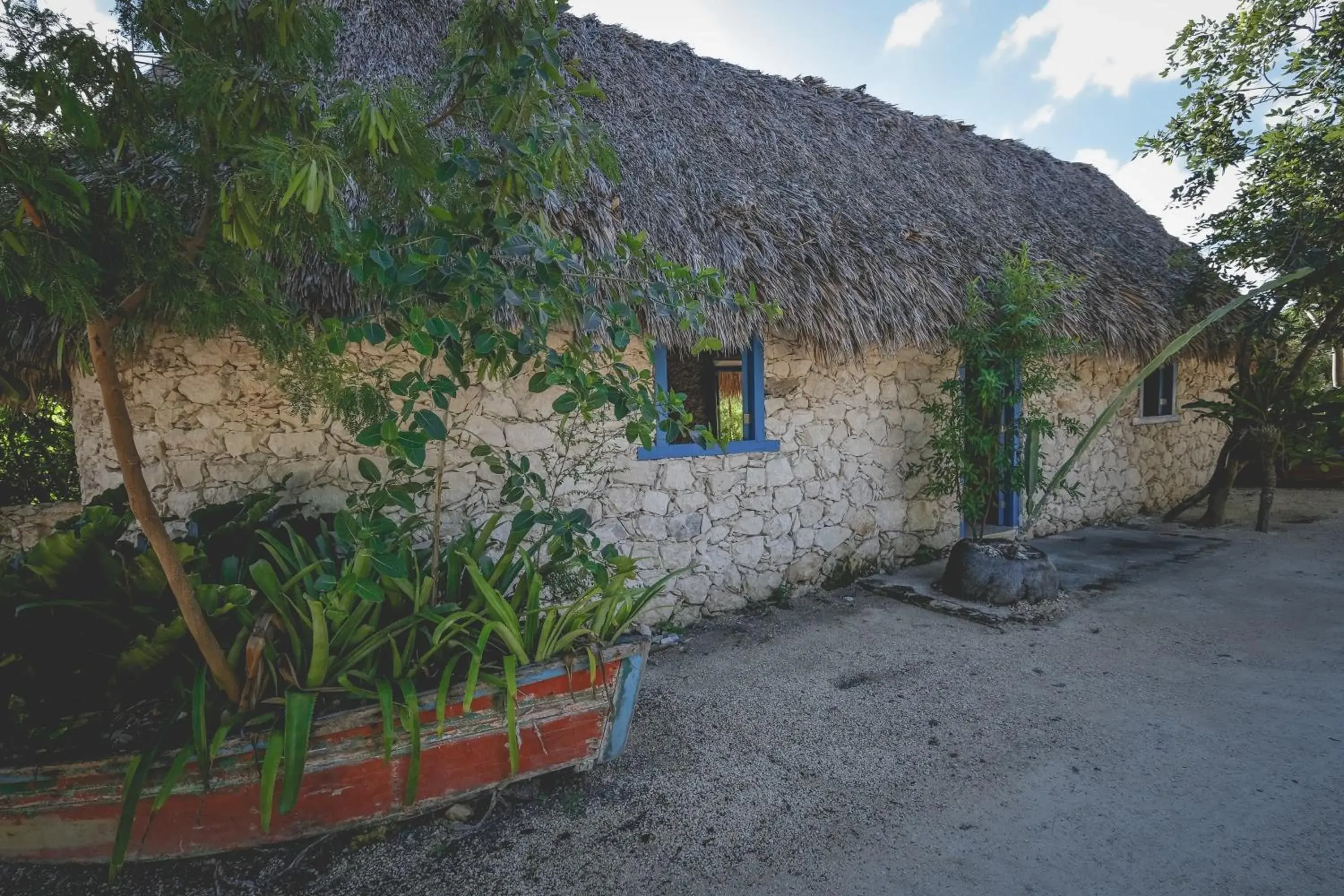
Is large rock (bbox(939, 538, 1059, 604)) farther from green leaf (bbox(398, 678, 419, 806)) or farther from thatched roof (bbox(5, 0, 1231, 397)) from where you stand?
green leaf (bbox(398, 678, 419, 806))

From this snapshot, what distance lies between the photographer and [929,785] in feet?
7.98

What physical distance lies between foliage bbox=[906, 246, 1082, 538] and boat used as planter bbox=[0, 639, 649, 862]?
332 cm

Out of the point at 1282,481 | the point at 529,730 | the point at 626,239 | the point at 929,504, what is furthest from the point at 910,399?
the point at 1282,481

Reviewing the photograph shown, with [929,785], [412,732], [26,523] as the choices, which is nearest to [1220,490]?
[929,785]

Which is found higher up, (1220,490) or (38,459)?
(38,459)

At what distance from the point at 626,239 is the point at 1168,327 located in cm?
631

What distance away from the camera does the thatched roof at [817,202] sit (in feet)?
13.2

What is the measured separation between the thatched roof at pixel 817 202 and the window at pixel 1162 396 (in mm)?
1073

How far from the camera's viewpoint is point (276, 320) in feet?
7.20

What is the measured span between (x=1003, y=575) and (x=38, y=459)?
23.2 feet

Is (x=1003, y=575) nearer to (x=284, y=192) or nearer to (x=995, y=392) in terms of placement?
(x=995, y=392)

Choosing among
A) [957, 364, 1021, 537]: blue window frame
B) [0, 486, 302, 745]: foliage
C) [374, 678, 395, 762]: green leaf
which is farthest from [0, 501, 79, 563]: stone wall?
[957, 364, 1021, 537]: blue window frame

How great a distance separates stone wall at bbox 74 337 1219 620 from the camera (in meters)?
3.20

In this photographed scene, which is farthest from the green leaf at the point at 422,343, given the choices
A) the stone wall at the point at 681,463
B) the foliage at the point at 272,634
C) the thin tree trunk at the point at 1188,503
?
the thin tree trunk at the point at 1188,503
